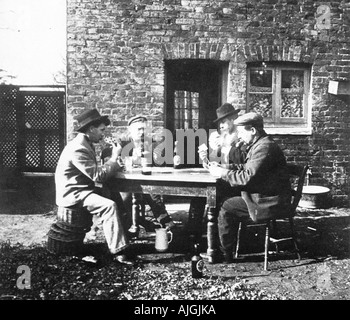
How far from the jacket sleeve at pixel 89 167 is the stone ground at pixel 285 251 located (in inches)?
44.5

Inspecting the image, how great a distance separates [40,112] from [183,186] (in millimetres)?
4879

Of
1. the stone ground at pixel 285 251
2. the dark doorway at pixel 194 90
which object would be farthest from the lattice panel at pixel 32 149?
the dark doorway at pixel 194 90

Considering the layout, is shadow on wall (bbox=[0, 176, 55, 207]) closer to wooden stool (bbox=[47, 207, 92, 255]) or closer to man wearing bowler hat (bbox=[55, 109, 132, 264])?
wooden stool (bbox=[47, 207, 92, 255])

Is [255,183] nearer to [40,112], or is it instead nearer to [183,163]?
[183,163]

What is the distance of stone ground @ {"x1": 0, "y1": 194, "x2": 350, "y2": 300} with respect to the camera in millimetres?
3869

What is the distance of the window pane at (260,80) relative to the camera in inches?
286

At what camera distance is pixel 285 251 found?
491 cm

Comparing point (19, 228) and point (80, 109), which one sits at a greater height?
point (80, 109)

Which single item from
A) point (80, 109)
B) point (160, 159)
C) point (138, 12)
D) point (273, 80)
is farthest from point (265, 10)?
point (80, 109)

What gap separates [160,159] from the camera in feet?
21.0

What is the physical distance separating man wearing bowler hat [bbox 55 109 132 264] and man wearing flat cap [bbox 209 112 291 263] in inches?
47.2

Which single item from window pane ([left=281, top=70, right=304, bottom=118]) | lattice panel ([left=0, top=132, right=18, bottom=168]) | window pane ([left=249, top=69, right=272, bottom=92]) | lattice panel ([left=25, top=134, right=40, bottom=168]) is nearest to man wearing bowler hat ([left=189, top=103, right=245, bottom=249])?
window pane ([left=249, top=69, right=272, bottom=92])
